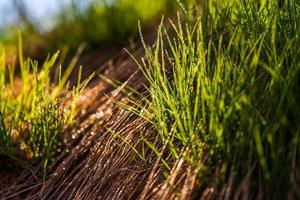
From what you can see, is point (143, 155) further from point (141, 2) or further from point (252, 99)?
point (141, 2)

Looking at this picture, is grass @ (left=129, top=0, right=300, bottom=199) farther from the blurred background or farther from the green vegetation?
the blurred background

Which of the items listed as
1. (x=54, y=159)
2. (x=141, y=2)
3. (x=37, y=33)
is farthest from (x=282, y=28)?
(x=37, y=33)

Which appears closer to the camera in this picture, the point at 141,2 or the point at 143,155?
the point at 143,155

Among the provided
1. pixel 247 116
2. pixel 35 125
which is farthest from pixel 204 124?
pixel 35 125

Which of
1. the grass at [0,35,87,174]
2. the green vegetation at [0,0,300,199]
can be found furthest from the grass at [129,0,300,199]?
the grass at [0,35,87,174]

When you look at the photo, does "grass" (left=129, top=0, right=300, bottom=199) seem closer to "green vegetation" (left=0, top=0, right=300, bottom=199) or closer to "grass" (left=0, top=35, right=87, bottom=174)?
"green vegetation" (left=0, top=0, right=300, bottom=199)

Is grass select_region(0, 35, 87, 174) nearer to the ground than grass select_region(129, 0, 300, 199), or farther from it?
nearer to the ground

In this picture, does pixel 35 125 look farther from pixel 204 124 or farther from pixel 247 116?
pixel 247 116

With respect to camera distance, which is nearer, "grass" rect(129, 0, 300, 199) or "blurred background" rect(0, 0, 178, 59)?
"grass" rect(129, 0, 300, 199)

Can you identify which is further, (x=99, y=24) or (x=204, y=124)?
(x=99, y=24)
